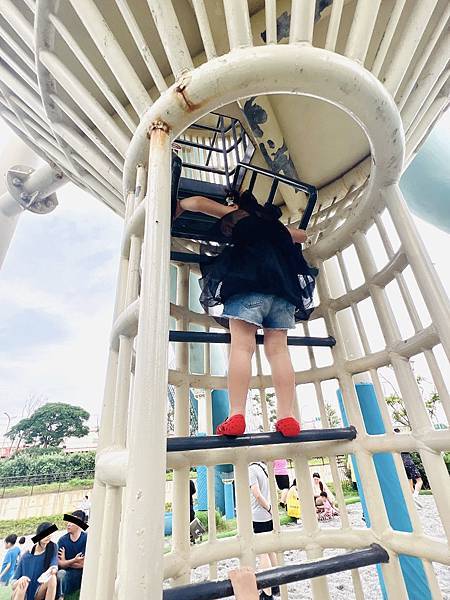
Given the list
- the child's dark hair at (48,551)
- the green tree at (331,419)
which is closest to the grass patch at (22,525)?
the child's dark hair at (48,551)

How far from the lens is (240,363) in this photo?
1.50 m

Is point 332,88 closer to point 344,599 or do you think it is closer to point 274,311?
point 274,311

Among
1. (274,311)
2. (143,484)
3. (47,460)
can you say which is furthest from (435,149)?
(47,460)

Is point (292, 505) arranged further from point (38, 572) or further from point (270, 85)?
point (270, 85)

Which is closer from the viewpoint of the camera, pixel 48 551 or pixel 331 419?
pixel 331 419

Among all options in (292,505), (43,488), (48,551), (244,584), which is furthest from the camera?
(43,488)

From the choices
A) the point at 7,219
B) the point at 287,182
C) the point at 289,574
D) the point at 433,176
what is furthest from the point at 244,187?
the point at 7,219

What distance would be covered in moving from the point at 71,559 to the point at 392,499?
3.78 meters

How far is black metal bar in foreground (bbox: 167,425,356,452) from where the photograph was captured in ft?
3.77

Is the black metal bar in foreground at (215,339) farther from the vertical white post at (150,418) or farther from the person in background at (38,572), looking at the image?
the person in background at (38,572)

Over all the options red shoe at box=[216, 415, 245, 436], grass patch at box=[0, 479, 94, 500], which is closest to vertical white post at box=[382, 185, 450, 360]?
red shoe at box=[216, 415, 245, 436]

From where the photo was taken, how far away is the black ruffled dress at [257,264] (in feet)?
5.20

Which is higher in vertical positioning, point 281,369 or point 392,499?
point 281,369

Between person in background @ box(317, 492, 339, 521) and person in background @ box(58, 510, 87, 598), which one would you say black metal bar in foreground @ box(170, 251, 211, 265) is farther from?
person in background @ box(317, 492, 339, 521)
